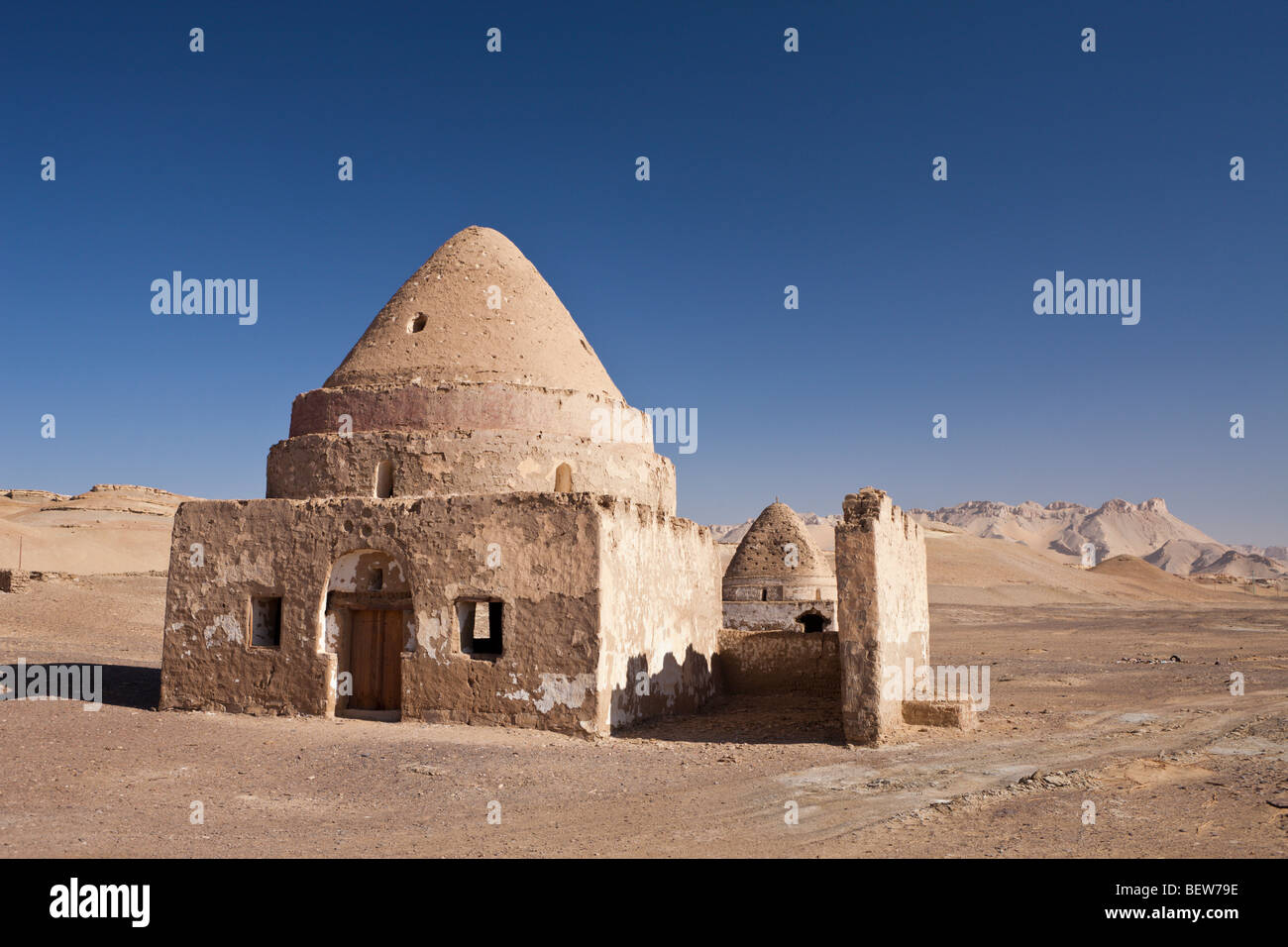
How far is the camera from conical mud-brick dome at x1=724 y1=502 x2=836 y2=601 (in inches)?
874

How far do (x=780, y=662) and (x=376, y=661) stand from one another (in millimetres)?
6625

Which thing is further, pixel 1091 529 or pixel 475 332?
pixel 1091 529

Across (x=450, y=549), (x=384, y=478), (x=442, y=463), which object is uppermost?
(x=442, y=463)

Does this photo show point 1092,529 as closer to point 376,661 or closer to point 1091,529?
point 1091,529

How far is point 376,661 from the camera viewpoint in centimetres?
1220

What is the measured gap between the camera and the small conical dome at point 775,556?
22406 millimetres

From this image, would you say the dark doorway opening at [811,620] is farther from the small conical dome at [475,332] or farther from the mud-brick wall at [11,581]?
the mud-brick wall at [11,581]

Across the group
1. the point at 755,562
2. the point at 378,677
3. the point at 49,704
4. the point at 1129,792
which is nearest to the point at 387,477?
the point at 378,677

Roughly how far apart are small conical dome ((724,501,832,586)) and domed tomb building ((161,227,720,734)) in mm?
8309

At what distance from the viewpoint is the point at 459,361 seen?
13.2 m

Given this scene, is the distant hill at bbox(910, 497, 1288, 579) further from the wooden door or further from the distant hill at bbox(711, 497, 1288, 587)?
the wooden door

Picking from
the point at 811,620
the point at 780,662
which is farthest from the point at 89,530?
the point at 780,662

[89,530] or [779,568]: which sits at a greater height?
[89,530]
